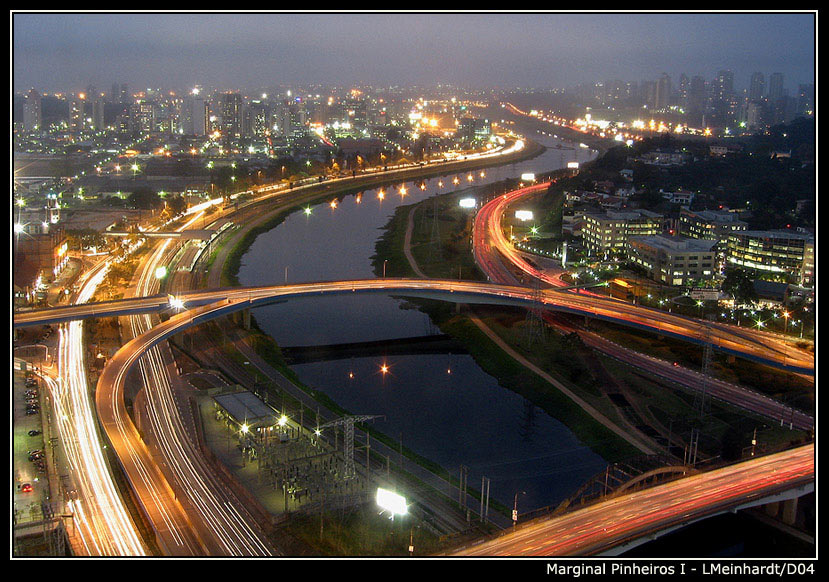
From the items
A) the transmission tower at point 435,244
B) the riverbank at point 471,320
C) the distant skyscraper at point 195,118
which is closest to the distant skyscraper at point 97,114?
the distant skyscraper at point 195,118

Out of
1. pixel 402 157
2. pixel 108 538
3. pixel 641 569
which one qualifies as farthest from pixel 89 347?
pixel 402 157

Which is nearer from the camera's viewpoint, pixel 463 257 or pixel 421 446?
pixel 421 446

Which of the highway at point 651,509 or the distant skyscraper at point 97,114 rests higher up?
the distant skyscraper at point 97,114

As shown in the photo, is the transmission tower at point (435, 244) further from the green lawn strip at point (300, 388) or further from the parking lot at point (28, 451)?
the parking lot at point (28, 451)

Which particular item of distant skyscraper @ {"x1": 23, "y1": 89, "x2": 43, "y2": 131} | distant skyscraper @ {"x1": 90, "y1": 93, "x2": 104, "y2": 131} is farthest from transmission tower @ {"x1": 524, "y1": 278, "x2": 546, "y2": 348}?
distant skyscraper @ {"x1": 90, "y1": 93, "x2": 104, "y2": 131}

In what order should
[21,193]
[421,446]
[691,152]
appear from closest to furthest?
1. [421,446]
2. [21,193]
3. [691,152]

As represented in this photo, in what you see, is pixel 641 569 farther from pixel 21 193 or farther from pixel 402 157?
pixel 402 157

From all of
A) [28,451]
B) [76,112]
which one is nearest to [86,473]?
[28,451]
